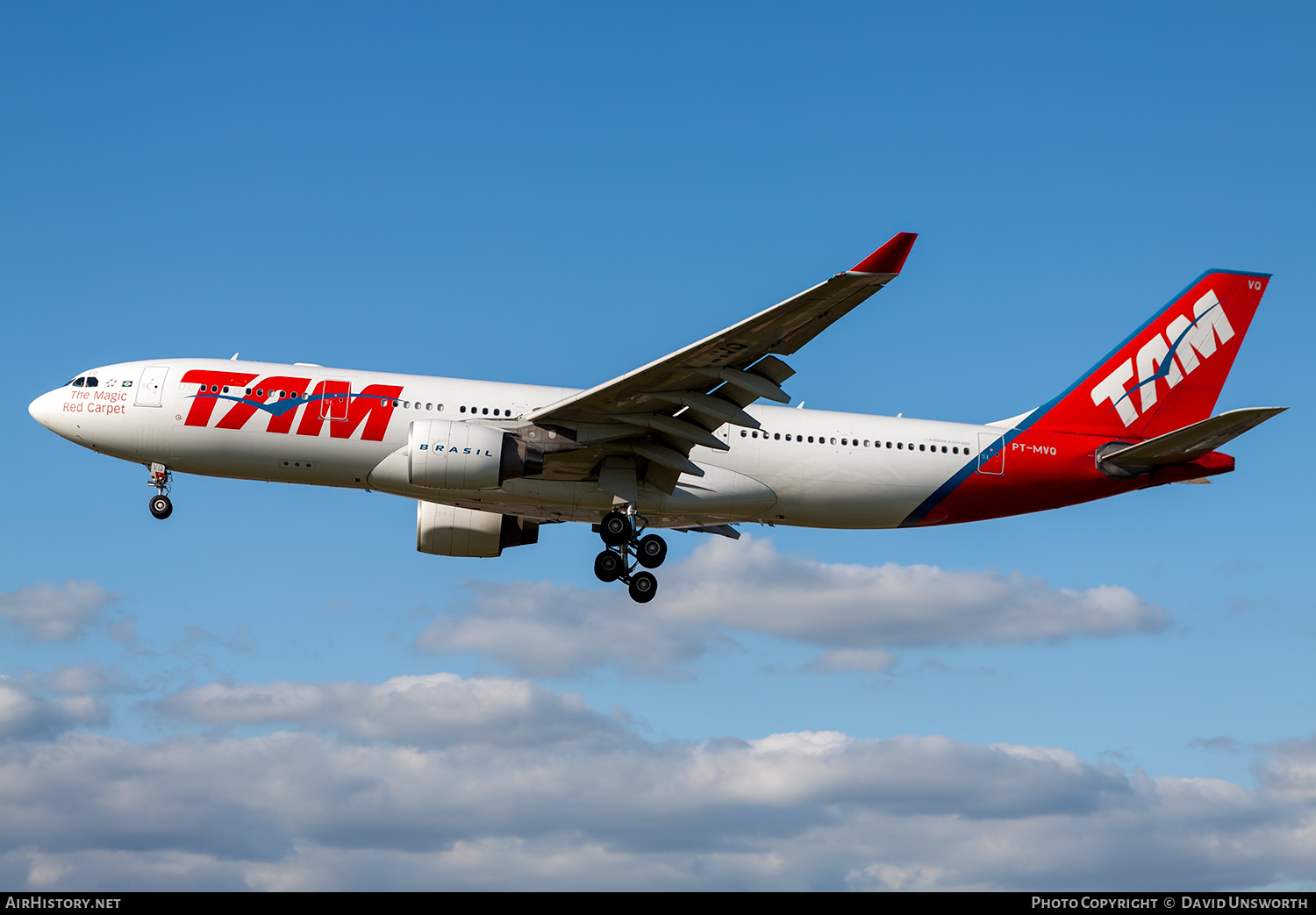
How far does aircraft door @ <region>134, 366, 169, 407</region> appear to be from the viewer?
91.2 feet

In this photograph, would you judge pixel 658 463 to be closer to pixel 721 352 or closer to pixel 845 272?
pixel 721 352

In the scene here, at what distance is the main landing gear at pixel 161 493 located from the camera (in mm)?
28266

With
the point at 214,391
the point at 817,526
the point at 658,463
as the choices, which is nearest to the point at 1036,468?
the point at 817,526

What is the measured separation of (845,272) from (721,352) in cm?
372

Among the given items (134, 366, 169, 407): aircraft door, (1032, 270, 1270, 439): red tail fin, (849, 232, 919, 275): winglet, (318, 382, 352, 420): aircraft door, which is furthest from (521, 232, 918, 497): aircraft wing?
(1032, 270, 1270, 439): red tail fin

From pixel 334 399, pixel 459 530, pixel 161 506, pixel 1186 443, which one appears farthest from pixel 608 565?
pixel 1186 443

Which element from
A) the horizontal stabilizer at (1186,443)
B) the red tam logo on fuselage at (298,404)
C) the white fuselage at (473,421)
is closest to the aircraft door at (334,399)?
the red tam logo on fuselage at (298,404)

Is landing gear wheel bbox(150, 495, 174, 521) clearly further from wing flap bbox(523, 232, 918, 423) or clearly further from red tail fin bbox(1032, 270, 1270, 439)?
red tail fin bbox(1032, 270, 1270, 439)

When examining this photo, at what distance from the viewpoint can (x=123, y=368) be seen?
28.5 meters

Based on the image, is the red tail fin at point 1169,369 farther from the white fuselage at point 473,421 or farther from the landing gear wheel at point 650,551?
→ the landing gear wheel at point 650,551

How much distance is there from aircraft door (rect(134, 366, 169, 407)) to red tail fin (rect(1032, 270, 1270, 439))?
19.6 metres
